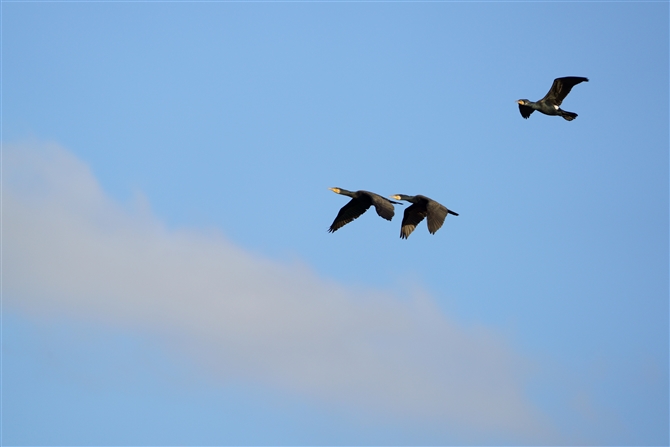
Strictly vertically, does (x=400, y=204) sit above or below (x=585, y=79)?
below

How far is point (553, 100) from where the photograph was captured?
4525cm

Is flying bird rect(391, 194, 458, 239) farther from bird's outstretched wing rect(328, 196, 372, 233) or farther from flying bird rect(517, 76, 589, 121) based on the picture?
flying bird rect(517, 76, 589, 121)

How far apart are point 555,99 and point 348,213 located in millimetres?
9818

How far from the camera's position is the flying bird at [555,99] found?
1761 inches

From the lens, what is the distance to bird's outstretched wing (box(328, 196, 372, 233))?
4684cm

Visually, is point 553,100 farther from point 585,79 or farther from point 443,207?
point 443,207

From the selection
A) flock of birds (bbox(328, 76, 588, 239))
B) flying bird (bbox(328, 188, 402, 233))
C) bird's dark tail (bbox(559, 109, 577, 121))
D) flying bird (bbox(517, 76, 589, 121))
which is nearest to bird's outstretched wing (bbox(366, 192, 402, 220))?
flock of birds (bbox(328, 76, 588, 239))

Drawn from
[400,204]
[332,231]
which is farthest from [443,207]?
[332,231]

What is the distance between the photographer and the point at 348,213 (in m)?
47.1

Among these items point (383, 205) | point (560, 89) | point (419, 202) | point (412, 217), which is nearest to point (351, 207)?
point (412, 217)

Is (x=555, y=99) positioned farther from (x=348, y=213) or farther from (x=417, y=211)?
(x=348, y=213)

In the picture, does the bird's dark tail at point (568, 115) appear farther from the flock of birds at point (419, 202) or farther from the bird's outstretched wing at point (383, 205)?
the bird's outstretched wing at point (383, 205)

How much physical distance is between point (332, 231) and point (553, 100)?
34.9ft

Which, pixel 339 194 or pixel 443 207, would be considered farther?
pixel 339 194
